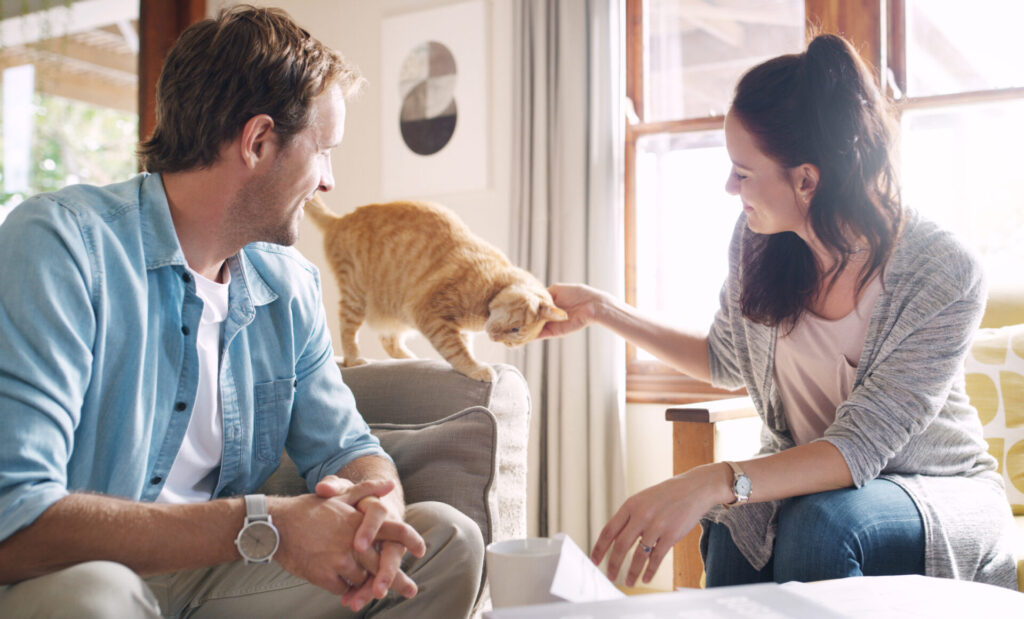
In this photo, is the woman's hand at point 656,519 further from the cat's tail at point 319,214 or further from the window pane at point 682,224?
the window pane at point 682,224

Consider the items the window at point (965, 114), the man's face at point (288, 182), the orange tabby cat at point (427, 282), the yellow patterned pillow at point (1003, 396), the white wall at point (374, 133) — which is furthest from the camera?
the white wall at point (374, 133)

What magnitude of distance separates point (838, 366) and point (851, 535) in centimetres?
32

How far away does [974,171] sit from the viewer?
2.58 meters

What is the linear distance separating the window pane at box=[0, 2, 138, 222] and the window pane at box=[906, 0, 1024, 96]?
3.45m

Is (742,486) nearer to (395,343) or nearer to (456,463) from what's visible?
(456,463)

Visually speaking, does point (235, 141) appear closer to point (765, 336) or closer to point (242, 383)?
point (242, 383)

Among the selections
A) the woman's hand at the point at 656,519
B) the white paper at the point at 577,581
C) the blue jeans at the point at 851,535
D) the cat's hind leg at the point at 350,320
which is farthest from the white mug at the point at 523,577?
the cat's hind leg at the point at 350,320

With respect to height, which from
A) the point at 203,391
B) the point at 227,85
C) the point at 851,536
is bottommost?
the point at 851,536

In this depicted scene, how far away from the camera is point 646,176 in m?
3.06

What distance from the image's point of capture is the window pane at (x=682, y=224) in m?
2.96

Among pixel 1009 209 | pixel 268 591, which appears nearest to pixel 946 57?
pixel 1009 209

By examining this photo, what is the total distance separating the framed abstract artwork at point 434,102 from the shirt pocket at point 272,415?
81.7 inches

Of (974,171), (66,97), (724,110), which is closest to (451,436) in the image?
(724,110)

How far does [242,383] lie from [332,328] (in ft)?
7.79
